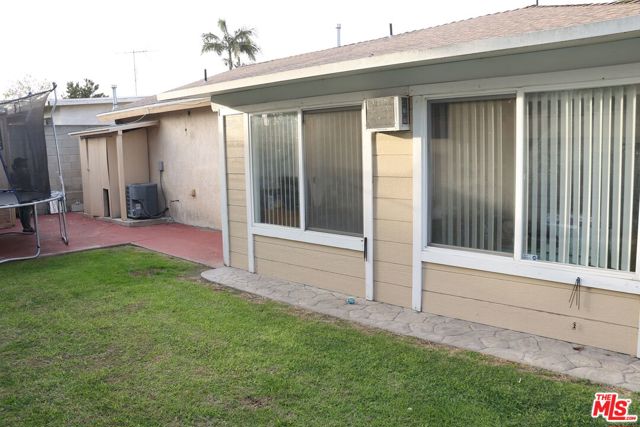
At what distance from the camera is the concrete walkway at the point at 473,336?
3.61 m

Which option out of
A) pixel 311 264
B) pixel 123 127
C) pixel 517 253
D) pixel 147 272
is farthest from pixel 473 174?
pixel 123 127

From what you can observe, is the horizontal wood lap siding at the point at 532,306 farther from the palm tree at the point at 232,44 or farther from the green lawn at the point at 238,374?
the palm tree at the point at 232,44

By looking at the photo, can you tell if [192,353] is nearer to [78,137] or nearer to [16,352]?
[16,352]

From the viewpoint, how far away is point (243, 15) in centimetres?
3288

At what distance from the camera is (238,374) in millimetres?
3717

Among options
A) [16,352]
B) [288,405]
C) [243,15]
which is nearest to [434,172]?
[288,405]

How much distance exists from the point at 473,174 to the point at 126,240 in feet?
20.6

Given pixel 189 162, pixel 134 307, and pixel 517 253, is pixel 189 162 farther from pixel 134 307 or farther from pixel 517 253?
pixel 517 253

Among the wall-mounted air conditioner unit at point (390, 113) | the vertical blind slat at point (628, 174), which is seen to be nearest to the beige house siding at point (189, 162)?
the wall-mounted air conditioner unit at point (390, 113)

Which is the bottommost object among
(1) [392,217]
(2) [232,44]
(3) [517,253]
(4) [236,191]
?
(3) [517,253]

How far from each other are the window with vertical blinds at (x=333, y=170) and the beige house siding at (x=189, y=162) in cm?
416

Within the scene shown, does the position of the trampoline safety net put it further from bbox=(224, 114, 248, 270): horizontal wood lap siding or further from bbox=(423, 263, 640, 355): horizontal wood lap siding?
bbox=(423, 263, 640, 355): horizontal wood lap siding

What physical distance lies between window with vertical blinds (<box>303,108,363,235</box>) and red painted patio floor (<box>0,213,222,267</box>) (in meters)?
1.99

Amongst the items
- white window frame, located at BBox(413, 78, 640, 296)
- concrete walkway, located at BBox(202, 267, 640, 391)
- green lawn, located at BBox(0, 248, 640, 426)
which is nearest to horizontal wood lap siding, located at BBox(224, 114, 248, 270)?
concrete walkway, located at BBox(202, 267, 640, 391)
